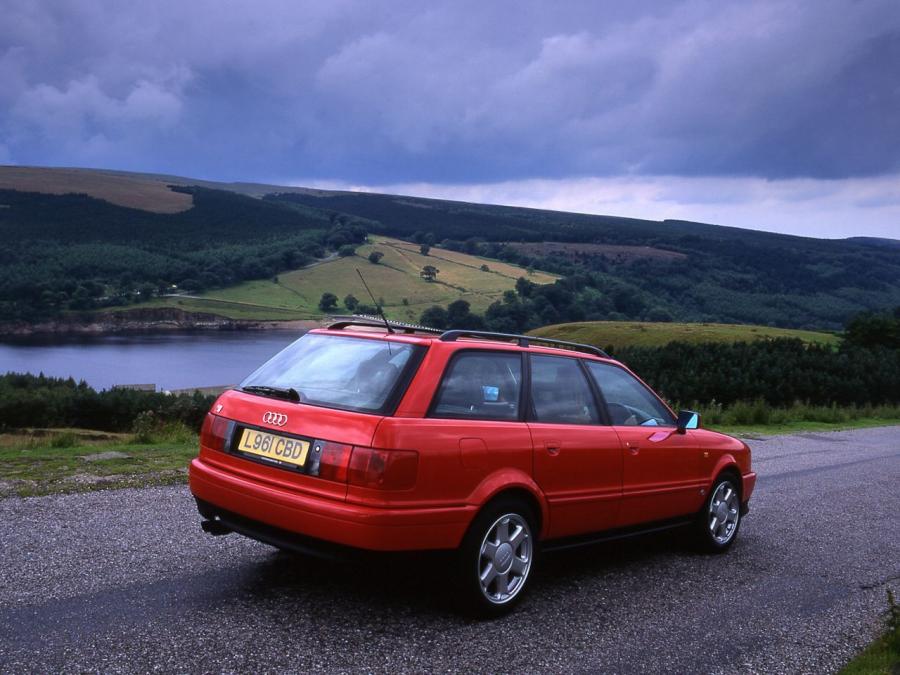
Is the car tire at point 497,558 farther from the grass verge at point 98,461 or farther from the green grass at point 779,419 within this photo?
the green grass at point 779,419

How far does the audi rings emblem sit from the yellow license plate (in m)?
0.07

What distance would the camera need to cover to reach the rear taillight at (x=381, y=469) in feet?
13.2

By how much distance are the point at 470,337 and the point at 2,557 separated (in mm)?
3360

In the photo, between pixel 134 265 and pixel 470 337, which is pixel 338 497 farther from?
pixel 134 265

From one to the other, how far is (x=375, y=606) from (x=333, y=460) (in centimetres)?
103

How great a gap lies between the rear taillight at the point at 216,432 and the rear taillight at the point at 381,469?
1.09 m

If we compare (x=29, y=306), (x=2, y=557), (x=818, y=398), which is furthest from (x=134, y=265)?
(x=2, y=557)

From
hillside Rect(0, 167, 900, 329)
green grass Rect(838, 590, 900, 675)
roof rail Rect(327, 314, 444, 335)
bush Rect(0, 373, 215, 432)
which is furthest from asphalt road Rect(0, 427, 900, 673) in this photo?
hillside Rect(0, 167, 900, 329)

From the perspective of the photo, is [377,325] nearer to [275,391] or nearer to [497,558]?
[275,391]

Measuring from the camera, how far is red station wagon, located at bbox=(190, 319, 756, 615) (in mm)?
4082

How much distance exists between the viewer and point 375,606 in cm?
454

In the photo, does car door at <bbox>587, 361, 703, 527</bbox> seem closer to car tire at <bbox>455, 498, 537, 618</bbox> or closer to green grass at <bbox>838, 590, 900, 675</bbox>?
car tire at <bbox>455, 498, 537, 618</bbox>

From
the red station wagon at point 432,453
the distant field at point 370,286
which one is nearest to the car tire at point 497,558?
the red station wagon at point 432,453

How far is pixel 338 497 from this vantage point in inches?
160
